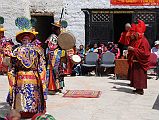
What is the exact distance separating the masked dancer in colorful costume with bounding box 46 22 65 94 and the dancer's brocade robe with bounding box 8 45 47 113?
8.00 feet

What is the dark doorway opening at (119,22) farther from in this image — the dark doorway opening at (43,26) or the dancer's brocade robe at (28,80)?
the dancer's brocade robe at (28,80)

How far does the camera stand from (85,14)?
Result: 15.9 meters

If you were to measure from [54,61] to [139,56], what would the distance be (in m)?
2.07

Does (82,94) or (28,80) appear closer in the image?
(28,80)

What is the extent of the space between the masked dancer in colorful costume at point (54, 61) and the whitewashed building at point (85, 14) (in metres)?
6.69

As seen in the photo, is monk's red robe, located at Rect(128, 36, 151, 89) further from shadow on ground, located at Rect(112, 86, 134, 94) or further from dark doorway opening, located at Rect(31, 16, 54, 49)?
dark doorway opening, located at Rect(31, 16, 54, 49)

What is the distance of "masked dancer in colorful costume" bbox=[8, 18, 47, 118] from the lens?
21.2ft

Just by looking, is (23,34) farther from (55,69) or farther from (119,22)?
(119,22)

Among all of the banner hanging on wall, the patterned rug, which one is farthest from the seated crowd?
the patterned rug

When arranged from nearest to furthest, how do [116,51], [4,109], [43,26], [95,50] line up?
[4,109]
[116,51]
[95,50]
[43,26]

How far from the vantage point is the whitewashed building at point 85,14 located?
15445mm

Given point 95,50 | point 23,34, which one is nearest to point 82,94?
point 23,34

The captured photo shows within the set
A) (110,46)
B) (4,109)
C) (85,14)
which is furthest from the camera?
(85,14)

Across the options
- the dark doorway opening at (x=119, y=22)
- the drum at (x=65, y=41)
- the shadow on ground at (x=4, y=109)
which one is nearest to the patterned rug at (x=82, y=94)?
the drum at (x=65, y=41)
